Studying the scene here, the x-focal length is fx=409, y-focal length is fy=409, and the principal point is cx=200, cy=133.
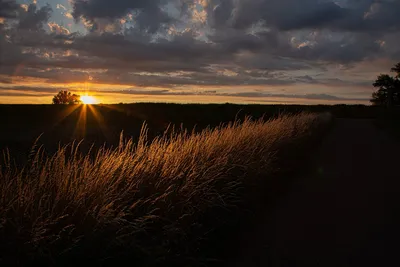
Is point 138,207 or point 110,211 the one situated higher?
point 110,211

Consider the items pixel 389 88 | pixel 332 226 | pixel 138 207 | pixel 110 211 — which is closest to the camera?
pixel 110 211

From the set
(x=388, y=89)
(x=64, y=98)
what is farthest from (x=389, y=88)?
(x=64, y=98)

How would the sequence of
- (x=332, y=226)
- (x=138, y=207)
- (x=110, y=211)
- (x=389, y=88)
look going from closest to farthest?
1. (x=110, y=211)
2. (x=138, y=207)
3. (x=332, y=226)
4. (x=389, y=88)

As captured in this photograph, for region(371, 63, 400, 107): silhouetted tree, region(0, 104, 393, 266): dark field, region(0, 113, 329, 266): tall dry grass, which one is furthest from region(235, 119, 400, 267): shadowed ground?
region(371, 63, 400, 107): silhouetted tree

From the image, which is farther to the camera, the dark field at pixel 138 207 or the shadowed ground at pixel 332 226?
the shadowed ground at pixel 332 226

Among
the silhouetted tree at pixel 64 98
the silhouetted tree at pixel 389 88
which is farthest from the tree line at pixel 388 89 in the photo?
the silhouetted tree at pixel 64 98

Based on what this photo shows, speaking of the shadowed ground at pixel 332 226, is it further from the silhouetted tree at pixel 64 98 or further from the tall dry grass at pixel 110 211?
the silhouetted tree at pixel 64 98

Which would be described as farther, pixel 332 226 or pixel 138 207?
pixel 332 226

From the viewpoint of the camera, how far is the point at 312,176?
34.4 feet

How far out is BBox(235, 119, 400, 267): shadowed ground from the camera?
16.7ft

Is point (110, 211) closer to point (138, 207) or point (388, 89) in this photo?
point (138, 207)

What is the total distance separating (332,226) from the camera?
20.7 feet

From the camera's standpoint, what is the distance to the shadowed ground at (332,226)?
5.08 m

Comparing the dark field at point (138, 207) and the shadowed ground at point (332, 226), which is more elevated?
the dark field at point (138, 207)
